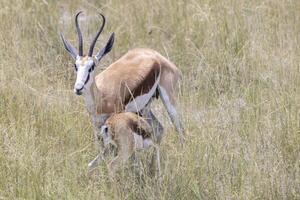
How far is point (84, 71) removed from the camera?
6.46 metres

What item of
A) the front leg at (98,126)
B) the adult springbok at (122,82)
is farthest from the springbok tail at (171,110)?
the front leg at (98,126)

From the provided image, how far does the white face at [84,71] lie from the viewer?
21.1ft

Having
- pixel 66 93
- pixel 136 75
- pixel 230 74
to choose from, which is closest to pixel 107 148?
pixel 136 75

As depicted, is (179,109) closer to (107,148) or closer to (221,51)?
(107,148)

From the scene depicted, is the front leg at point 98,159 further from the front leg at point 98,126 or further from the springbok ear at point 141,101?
the springbok ear at point 141,101

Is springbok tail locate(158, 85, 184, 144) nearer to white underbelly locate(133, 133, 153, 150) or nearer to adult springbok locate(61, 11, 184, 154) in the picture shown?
adult springbok locate(61, 11, 184, 154)

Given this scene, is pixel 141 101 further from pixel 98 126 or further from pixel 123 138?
pixel 123 138

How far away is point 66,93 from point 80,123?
0.75 metres

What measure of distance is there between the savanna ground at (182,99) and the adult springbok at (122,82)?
154 mm

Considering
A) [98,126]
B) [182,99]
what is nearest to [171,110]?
[182,99]

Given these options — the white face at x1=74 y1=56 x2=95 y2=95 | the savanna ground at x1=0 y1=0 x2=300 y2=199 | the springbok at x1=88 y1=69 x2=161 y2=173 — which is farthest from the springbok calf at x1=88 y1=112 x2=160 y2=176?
the white face at x1=74 y1=56 x2=95 y2=95

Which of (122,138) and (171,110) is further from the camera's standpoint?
(171,110)

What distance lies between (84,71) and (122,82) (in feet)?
1.95

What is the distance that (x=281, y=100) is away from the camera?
22.7ft
